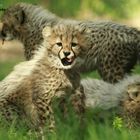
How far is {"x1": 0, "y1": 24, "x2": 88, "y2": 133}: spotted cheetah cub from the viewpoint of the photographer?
790 centimetres

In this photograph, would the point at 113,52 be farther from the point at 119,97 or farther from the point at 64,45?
the point at 64,45

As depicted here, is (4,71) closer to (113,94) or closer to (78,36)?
(113,94)

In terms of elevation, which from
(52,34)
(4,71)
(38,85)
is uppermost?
(52,34)

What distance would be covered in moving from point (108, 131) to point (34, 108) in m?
1.11

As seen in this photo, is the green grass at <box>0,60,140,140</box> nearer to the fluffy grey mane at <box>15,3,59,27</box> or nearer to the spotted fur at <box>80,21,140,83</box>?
the spotted fur at <box>80,21,140,83</box>

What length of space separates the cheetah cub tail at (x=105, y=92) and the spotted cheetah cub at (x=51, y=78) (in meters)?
0.91

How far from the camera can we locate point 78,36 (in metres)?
8.02

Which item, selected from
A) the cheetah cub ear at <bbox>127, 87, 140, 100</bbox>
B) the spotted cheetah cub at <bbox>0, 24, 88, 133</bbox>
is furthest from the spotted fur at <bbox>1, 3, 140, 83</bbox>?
the spotted cheetah cub at <bbox>0, 24, 88, 133</bbox>

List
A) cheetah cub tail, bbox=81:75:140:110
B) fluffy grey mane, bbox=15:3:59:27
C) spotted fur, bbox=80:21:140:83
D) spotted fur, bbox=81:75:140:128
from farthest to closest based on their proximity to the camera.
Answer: fluffy grey mane, bbox=15:3:59:27 → spotted fur, bbox=80:21:140:83 → cheetah cub tail, bbox=81:75:140:110 → spotted fur, bbox=81:75:140:128

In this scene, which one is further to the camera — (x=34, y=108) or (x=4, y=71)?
(x=4, y=71)

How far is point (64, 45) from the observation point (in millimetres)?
7832

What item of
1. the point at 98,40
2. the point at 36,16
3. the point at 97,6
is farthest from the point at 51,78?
the point at 97,6

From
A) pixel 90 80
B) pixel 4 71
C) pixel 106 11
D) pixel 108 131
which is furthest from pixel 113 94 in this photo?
pixel 106 11

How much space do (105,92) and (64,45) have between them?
1.85m
